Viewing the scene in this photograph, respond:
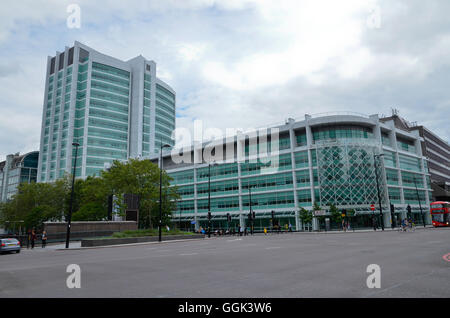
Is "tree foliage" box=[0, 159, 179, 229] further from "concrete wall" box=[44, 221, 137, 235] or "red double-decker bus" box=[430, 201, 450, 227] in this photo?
"red double-decker bus" box=[430, 201, 450, 227]

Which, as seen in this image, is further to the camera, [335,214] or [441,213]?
[335,214]

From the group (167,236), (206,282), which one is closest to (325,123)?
(167,236)

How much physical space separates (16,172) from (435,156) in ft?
450

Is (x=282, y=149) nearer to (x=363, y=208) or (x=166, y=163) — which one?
(x=363, y=208)

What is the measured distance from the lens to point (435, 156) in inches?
3546

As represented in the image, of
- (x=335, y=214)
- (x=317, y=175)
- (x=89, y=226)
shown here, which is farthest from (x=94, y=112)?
(x=335, y=214)

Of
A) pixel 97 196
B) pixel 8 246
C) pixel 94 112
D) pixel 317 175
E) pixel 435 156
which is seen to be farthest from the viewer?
pixel 94 112

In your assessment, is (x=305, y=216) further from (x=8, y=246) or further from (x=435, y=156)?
(x=435, y=156)

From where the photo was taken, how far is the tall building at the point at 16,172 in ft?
373

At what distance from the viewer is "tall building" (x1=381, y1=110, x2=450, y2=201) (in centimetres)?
8025

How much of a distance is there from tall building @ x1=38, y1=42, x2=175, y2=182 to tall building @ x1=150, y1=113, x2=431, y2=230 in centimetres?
3885

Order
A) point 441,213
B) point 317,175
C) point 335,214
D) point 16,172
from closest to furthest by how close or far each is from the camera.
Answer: point 441,213 < point 335,214 < point 317,175 < point 16,172

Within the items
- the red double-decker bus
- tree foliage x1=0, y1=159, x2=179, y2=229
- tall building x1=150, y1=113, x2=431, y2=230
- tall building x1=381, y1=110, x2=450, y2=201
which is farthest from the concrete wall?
tall building x1=381, y1=110, x2=450, y2=201
